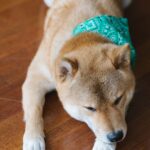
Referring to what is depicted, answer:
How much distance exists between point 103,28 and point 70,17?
0.68ft

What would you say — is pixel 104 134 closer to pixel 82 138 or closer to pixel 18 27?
pixel 82 138

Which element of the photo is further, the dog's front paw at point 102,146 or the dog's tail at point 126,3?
the dog's tail at point 126,3

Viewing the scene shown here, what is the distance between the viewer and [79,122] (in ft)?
5.96

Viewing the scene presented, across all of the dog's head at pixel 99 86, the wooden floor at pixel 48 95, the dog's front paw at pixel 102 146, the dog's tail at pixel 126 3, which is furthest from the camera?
the dog's tail at pixel 126 3

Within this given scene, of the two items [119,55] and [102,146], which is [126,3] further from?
[102,146]

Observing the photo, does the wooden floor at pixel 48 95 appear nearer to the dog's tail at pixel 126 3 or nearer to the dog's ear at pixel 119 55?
the dog's tail at pixel 126 3

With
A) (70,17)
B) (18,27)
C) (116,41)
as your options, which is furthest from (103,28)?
(18,27)

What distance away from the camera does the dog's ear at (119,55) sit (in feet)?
4.93

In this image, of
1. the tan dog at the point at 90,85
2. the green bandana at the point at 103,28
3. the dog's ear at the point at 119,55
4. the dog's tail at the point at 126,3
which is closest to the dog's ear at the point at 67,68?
the tan dog at the point at 90,85

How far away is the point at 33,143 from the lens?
1.64m

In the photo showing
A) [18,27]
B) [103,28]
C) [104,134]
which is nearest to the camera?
[104,134]

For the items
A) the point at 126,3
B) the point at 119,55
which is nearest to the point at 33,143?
the point at 119,55

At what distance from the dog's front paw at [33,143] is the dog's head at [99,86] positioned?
21 cm

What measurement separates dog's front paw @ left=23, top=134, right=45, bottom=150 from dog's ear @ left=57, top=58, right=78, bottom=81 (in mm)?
304
